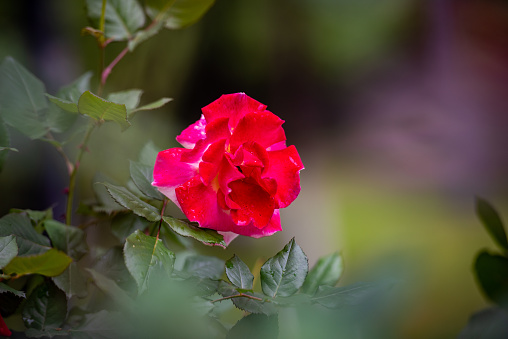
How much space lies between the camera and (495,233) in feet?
0.81

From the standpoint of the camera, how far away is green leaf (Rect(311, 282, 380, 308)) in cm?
21

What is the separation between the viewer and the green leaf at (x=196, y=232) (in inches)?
9.8

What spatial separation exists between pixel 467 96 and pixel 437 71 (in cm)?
12

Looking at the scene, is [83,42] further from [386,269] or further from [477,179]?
[477,179]

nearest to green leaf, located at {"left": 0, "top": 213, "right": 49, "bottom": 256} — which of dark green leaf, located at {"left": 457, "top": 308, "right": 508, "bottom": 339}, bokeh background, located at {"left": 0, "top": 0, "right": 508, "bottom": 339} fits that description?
dark green leaf, located at {"left": 457, "top": 308, "right": 508, "bottom": 339}

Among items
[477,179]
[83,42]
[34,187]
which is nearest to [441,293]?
[477,179]

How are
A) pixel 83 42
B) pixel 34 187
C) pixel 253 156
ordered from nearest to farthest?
1. pixel 253 156
2. pixel 34 187
3. pixel 83 42

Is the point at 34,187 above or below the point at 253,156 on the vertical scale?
below

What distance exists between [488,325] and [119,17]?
0.34 metres

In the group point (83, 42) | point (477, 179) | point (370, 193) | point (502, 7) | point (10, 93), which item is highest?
point (502, 7)

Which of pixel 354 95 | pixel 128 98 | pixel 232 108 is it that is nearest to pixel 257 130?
pixel 232 108

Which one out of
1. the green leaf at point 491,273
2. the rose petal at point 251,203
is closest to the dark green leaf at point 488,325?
the green leaf at point 491,273

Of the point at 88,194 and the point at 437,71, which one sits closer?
the point at 88,194

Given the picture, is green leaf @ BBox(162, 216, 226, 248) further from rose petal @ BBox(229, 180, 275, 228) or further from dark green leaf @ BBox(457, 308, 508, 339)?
dark green leaf @ BBox(457, 308, 508, 339)
